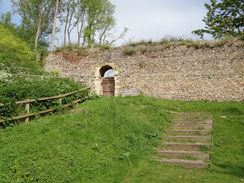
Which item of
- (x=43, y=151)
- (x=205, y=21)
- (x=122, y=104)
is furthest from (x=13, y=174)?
(x=205, y=21)

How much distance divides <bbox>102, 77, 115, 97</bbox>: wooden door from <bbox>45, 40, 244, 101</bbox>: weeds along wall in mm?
389

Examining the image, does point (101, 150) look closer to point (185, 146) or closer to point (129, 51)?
point (185, 146)

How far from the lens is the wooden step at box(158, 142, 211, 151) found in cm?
736

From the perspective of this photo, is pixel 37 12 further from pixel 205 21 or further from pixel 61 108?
pixel 61 108

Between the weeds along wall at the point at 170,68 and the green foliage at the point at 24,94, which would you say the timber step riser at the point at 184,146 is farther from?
the weeds along wall at the point at 170,68

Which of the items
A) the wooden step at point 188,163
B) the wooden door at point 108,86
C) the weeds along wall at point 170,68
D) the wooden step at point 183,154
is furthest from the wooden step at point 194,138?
the wooden door at point 108,86

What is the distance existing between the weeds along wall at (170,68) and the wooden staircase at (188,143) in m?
3.81

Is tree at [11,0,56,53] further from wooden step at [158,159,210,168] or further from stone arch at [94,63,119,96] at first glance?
wooden step at [158,159,210,168]

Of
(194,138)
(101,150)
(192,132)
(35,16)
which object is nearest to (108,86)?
(192,132)

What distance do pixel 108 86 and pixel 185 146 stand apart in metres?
9.61

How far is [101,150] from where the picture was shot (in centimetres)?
675

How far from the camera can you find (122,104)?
11609 millimetres

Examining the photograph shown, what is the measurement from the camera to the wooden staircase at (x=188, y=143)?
671cm

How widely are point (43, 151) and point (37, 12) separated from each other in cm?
2491
